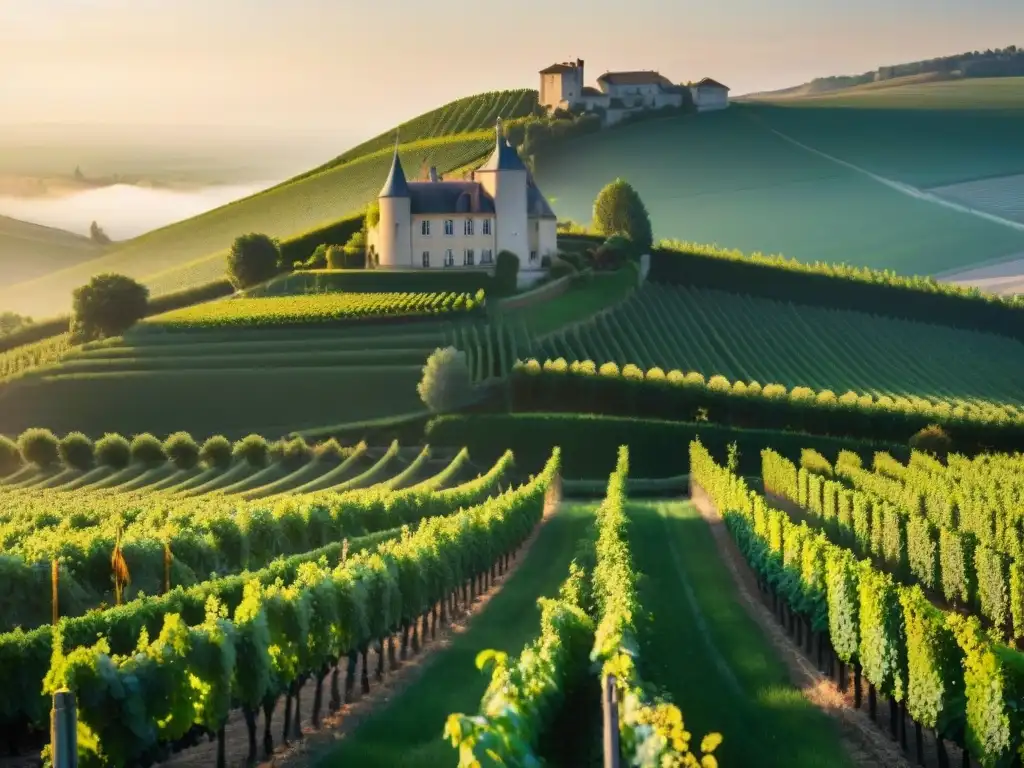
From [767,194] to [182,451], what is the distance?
96386 millimetres

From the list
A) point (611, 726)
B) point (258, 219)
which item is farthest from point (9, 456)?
point (258, 219)

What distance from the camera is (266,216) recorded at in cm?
15975

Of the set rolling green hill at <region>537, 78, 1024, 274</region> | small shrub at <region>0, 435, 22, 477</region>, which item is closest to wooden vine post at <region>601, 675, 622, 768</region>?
small shrub at <region>0, 435, 22, 477</region>

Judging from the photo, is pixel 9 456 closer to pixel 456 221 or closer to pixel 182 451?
pixel 182 451

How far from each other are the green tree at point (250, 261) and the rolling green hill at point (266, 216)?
1487 inches

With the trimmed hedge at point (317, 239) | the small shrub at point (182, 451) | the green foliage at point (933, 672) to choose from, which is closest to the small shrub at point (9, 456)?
the small shrub at point (182, 451)

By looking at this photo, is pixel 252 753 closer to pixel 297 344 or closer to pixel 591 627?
pixel 591 627

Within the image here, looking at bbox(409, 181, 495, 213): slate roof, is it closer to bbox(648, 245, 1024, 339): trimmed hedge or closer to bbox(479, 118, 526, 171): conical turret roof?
bbox(479, 118, 526, 171): conical turret roof

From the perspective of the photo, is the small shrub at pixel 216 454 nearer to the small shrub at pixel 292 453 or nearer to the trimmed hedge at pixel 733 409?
the small shrub at pixel 292 453

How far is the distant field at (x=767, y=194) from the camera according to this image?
454 feet

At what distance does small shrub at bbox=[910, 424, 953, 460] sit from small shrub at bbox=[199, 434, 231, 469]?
1152 inches

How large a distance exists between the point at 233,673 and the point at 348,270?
8282 centimetres

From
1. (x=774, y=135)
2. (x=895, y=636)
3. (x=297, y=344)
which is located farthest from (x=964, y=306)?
(x=895, y=636)

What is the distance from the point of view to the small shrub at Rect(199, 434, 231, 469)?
70.1 metres
